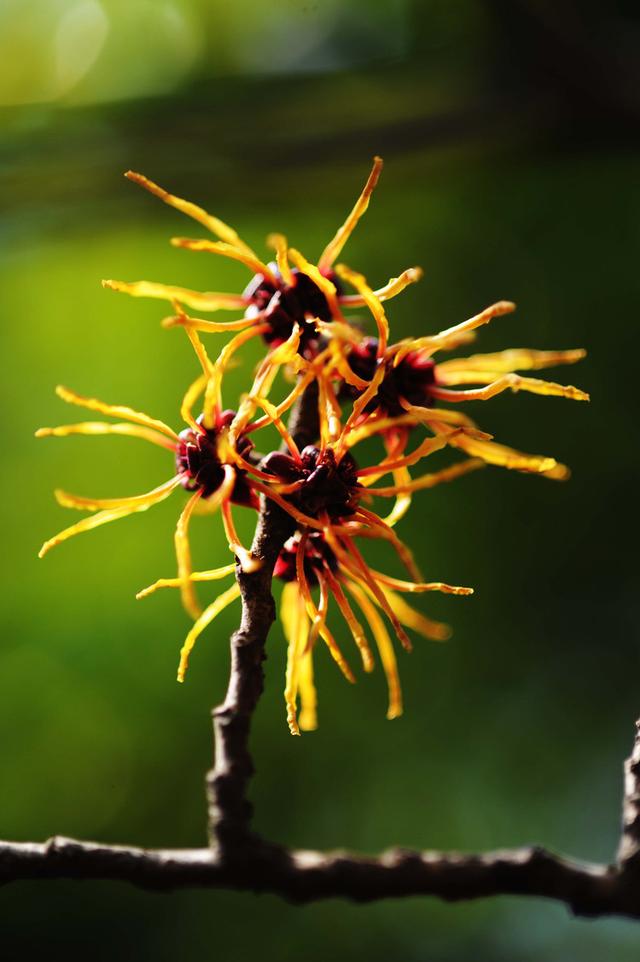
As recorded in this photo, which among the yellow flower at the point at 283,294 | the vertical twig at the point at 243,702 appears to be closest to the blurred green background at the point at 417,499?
the yellow flower at the point at 283,294

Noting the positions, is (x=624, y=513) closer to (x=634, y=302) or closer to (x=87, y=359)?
(x=634, y=302)

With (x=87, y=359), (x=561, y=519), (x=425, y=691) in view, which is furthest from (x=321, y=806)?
(x=87, y=359)

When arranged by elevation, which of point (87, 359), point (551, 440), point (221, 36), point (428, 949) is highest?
point (221, 36)

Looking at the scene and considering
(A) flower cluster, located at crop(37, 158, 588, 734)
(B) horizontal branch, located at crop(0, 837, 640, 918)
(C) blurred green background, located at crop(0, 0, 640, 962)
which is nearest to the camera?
(B) horizontal branch, located at crop(0, 837, 640, 918)

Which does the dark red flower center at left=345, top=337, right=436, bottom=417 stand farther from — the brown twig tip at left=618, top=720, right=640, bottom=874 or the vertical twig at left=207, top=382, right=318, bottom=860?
the brown twig tip at left=618, top=720, right=640, bottom=874

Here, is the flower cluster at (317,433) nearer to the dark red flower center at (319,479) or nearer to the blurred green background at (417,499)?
the dark red flower center at (319,479)

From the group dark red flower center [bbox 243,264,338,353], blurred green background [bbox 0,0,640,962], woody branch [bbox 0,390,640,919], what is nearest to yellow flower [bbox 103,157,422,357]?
dark red flower center [bbox 243,264,338,353]
